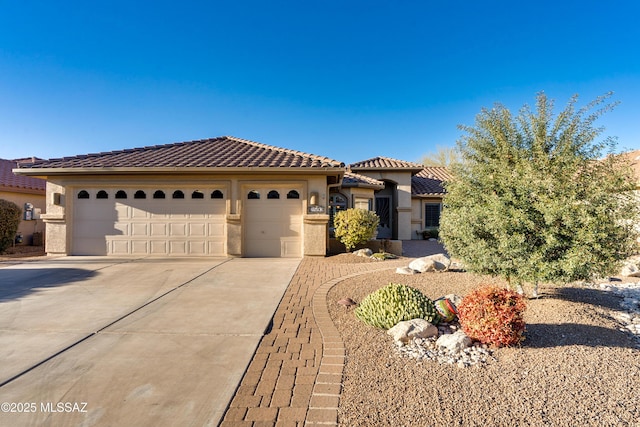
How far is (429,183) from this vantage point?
20.4 meters

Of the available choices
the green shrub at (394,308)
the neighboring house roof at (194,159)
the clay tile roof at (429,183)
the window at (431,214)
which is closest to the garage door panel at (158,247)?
the neighboring house roof at (194,159)

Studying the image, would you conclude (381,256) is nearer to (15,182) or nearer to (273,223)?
(273,223)

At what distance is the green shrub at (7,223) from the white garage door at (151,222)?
3.11m

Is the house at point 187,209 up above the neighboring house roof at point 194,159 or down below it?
below

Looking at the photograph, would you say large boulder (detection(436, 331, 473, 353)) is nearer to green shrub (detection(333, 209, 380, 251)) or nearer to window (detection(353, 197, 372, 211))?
green shrub (detection(333, 209, 380, 251))

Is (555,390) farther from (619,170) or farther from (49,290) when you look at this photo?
(49,290)

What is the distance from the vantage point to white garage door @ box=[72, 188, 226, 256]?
10797mm

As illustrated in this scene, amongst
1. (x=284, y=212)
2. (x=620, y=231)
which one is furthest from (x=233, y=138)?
(x=620, y=231)

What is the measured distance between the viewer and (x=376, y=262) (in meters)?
9.88

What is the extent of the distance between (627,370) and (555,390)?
1139mm

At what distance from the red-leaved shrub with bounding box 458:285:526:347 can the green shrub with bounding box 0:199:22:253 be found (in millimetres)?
15827

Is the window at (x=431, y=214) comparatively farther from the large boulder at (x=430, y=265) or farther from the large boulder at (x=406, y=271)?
the large boulder at (x=406, y=271)

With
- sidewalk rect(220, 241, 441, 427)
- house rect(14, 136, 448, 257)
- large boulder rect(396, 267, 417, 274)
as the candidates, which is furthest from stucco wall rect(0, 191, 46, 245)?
large boulder rect(396, 267, 417, 274)

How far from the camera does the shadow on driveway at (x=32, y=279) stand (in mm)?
6266
